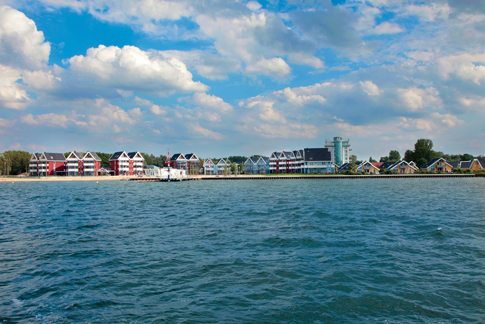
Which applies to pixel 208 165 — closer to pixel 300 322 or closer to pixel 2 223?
pixel 2 223

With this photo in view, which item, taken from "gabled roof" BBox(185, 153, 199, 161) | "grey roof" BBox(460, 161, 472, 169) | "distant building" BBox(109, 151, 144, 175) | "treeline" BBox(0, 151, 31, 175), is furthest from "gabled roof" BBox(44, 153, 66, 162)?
"grey roof" BBox(460, 161, 472, 169)

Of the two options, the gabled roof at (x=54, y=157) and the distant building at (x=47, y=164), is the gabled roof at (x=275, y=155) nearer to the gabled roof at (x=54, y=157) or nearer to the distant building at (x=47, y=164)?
the distant building at (x=47, y=164)

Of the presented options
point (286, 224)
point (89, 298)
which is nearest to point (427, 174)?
point (286, 224)

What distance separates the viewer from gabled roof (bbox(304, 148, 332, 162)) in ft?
425

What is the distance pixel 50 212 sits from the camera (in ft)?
106

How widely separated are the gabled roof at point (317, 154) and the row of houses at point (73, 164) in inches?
3096

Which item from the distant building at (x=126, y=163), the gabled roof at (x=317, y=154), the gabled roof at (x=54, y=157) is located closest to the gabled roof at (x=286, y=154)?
the gabled roof at (x=317, y=154)

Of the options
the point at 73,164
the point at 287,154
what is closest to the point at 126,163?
the point at 73,164

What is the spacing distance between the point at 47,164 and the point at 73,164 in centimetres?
1033

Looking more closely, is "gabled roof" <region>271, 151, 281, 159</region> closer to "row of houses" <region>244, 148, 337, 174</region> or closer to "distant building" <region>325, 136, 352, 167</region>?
"row of houses" <region>244, 148, 337, 174</region>

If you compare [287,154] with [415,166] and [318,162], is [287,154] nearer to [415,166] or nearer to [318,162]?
[318,162]

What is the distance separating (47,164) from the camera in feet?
449

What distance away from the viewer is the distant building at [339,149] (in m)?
188

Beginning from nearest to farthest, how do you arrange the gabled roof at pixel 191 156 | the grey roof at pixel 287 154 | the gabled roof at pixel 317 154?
1. the gabled roof at pixel 317 154
2. the grey roof at pixel 287 154
3. the gabled roof at pixel 191 156
